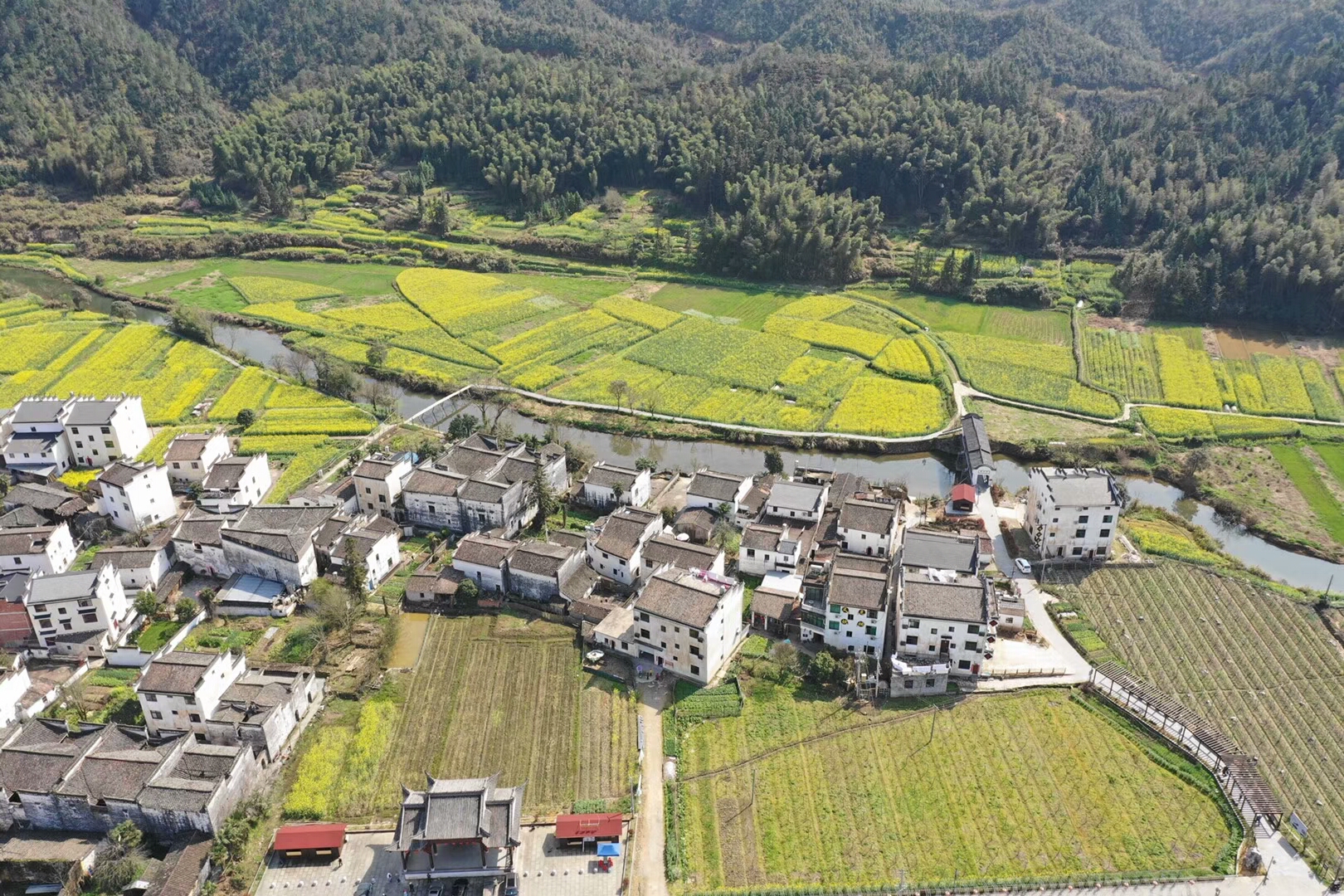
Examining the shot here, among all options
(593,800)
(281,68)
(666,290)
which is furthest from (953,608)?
(281,68)

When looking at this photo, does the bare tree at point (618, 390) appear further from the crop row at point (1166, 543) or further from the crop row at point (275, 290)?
the crop row at point (275, 290)

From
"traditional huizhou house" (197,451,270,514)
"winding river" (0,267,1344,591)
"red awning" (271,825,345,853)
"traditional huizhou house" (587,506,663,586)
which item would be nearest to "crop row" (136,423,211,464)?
"traditional huizhou house" (197,451,270,514)

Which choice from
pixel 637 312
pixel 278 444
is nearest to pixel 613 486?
A: pixel 278 444

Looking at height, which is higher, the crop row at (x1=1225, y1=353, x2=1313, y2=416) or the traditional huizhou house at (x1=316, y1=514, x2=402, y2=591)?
the crop row at (x1=1225, y1=353, x2=1313, y2=416)

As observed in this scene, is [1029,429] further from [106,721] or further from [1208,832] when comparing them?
[106,721]

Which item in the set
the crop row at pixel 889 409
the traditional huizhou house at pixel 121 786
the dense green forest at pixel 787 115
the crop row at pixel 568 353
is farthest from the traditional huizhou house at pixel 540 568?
the dense green forest at pixel 787 115

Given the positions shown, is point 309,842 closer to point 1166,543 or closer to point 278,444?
point 278,444

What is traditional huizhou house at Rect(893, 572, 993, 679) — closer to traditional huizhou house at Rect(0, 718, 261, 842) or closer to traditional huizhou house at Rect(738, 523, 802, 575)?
traditional huizhou house at Rect(738, 523, 802, 575)
